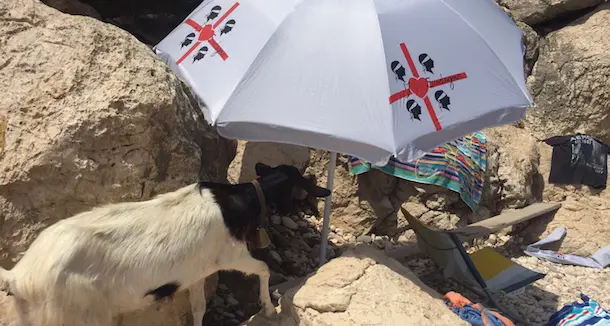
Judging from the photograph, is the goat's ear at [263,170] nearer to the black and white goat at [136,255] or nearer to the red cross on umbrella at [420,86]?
the black and white goat at [136,255]

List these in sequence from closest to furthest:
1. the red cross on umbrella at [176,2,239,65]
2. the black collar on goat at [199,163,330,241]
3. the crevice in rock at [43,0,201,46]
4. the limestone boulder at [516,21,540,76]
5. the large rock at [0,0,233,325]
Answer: the large rock at [0,0,233,325]
the black collar on goat at [199,163,330,241]
the red cross on umbrella at [176,2,239,65]
the crevice in rock at [43,0,201,46]
the limestone boulder at [516,21,540,76]

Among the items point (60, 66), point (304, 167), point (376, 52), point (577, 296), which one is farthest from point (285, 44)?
point (577, 296)

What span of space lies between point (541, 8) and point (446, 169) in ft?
9.96

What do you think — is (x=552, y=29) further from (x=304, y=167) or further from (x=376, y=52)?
(x=376, y=52)

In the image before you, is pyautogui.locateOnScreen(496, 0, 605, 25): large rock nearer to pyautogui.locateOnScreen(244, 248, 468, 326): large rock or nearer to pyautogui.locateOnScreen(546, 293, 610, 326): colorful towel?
pyautogui.locateOnScreen(546, 293, 610, 326): colorful towel

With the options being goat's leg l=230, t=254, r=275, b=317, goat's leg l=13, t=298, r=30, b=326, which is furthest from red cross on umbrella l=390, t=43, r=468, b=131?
goat's leg l=13, t=298, r=30, b=326

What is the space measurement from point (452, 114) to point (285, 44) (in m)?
1.00

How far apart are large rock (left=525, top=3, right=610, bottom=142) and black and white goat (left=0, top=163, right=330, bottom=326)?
4.66 m

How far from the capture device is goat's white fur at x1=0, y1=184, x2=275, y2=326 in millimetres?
2875

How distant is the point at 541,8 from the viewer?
7.53 m

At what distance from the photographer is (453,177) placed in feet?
18.6

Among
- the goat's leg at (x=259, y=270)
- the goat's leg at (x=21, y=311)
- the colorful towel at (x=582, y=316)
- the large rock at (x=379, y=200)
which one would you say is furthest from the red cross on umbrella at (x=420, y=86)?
the large rock at (x=379, y=200)

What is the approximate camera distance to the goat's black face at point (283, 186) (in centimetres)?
365

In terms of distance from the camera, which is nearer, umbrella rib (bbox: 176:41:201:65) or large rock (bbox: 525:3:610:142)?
umbrella rib (bbox: 176:41:201:65)
